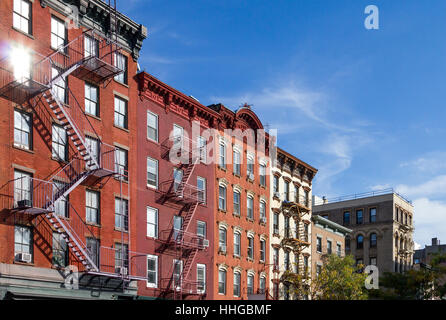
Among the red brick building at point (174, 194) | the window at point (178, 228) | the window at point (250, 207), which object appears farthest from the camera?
the window at point (250, 207)

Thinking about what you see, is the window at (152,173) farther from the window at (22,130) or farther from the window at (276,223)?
the window at (276,223)

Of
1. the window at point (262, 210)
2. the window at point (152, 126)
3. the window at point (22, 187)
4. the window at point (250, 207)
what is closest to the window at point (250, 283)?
the window at point (250, 207)

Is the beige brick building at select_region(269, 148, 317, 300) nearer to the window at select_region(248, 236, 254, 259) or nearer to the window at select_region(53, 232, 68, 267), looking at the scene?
the window at select_region(248, 236, 254, 259)

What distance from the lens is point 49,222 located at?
102 ft

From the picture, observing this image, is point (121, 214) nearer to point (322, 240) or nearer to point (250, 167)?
point (250, 167)

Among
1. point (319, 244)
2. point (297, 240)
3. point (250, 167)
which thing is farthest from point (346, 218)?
point (250, 167)

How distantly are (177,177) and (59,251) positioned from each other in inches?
486

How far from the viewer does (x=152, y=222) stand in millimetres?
39125

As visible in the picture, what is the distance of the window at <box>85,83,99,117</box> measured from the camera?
34969mm

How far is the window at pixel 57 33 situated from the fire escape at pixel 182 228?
10.2 m

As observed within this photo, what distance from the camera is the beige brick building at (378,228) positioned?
84.1 m

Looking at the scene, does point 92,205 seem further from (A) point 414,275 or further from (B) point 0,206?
(A) point 414,275

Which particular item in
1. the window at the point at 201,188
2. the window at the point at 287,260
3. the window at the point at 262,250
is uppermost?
the window at the point at 201,188

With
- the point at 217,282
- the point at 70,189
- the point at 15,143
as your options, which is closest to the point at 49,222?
the point at 70,189
